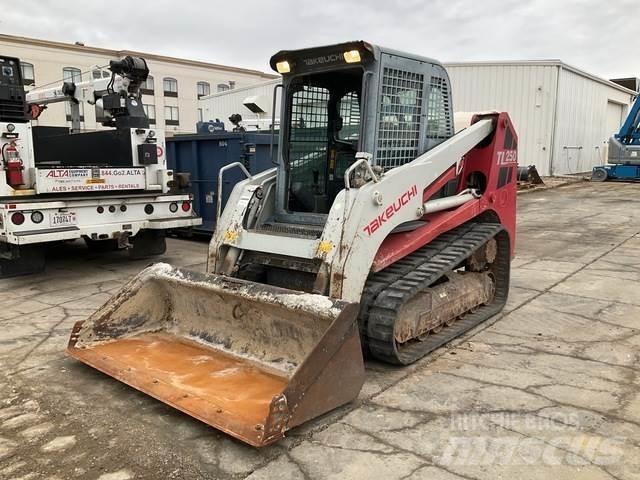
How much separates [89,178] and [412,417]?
5370 millimetres

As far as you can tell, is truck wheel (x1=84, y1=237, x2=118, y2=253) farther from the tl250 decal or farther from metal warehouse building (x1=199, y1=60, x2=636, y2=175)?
metal warehouse building (x1=199, y1=60, x2=636, y2=175)

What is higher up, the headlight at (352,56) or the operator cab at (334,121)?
the headlight at (352,56)

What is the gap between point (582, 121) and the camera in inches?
949

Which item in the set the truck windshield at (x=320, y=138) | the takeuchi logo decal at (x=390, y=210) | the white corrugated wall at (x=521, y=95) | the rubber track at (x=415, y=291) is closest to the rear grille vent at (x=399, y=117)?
the takeuchi logo decal at (x=390, y=210)

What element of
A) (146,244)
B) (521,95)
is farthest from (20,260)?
(521,95)

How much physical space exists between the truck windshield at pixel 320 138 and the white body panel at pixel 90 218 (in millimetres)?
3209

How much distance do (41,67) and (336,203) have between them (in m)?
42.5

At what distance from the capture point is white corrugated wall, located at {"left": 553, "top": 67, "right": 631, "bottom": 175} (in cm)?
2175

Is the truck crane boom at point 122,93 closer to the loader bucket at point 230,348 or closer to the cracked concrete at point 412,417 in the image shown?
the cracked concrete at point 412,417

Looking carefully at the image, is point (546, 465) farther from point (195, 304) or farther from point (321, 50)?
point (321, 50)

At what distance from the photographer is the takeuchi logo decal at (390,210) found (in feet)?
13.1

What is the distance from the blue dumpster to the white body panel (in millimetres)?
1480

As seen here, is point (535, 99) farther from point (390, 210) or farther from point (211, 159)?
point (390, 210)

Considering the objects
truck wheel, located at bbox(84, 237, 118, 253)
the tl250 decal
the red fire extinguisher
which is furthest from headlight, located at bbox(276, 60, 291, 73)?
truck wheel, located at bbox(84, 237, 118, 253)
